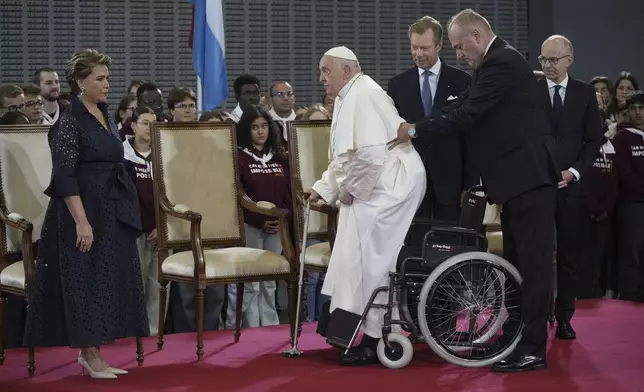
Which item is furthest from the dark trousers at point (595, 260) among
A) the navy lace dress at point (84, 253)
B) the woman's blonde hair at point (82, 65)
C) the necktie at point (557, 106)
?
the woman's blonde hair at point (82, 65)

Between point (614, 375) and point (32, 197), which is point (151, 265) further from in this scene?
point (614, 375)

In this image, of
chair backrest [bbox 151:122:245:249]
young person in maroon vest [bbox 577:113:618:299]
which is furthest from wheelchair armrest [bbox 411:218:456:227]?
young person in maroon vest [bbox 577:113:618:299]

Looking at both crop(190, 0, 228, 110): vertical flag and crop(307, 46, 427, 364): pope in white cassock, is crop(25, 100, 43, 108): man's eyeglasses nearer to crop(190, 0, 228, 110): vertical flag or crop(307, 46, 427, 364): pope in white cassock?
crop(190, 0, 228, 110): vertical flag

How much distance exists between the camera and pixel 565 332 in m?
5.52

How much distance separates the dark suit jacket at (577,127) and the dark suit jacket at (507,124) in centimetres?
75

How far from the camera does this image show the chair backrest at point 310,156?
18.9 feet

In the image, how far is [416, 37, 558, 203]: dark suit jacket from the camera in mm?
4617

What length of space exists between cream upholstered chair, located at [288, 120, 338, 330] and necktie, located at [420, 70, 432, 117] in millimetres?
699

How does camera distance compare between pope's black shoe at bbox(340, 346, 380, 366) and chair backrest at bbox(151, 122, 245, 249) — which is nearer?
pope's black shoe at bbox(340, 346, 380, 366)

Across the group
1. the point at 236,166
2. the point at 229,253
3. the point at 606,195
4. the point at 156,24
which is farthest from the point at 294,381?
the point at 156,24

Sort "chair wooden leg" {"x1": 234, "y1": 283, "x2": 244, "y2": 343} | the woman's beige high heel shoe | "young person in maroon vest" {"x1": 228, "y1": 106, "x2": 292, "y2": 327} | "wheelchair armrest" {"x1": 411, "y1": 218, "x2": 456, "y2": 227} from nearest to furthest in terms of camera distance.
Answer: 1. the woman's beige high heel shoe
2. "wheelchair armrest" {"x1": 411, "y1": 218, "x2": 456, "y2": 227}
3. "chair wooden leg" {"x1": 234, "y1": 283, "x2": 244, "y2": 343}
4. "young person in maroon vest" {"x1": 228, "y1": 106, "x2": 292, "y2": 327}

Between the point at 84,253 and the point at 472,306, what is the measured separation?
1648mm

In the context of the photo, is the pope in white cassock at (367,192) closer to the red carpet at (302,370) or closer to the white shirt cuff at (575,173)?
the red carpet at (302,370)

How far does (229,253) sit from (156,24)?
4226 mm
